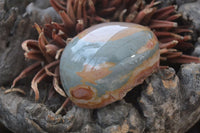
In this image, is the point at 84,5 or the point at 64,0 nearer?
the point at 84,5

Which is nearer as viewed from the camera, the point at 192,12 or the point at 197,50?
the point at 197,50

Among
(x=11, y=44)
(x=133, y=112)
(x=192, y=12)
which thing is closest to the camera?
(x=133, y=112)

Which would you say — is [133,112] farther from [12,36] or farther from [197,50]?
[12,36]

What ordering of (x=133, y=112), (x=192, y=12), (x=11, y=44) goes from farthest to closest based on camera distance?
1. (x=192, y=12)
2. (x=11, y=44)
3. (x=133, y=112)

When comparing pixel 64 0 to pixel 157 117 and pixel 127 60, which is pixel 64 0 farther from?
pixel 157 117

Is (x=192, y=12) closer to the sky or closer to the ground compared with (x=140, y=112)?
closer to the sky

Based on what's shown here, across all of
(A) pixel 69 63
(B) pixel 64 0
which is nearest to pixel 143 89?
(A) pixel 69 63

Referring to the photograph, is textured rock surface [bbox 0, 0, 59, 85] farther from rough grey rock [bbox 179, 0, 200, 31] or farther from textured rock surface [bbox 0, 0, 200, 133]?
rough grey rock [bbox 179, 0, 200, 31]

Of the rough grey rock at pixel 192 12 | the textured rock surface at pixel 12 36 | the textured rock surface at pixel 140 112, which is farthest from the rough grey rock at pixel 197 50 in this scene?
the textured rock surface at pixel 12 36

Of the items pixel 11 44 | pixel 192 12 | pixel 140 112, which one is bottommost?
pixel 140 112

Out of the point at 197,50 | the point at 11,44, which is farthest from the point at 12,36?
the point at 197,50
